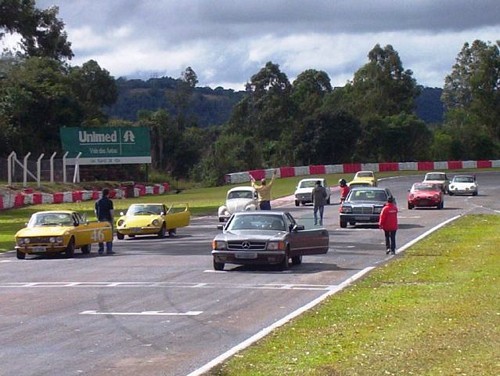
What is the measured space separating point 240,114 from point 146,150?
179 feet

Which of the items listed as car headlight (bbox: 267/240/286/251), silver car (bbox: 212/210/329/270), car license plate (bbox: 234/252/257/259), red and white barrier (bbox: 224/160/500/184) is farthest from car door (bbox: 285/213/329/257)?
red and white barrier (bbox: 224/160/500/184)

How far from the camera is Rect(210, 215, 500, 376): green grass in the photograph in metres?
11.5

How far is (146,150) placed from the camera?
260ft

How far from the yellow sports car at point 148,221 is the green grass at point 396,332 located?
16.5 m

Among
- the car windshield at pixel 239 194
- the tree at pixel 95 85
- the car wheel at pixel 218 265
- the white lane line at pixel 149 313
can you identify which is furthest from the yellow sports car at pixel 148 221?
the tree at pixel 95 85

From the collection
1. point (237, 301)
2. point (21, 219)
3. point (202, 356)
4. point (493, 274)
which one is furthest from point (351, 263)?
point (21, 219)

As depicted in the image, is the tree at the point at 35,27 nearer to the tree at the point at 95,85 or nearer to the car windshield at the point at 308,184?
the tree at the point at 95,85

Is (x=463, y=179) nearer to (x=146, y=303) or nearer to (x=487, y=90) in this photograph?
(x=146, y=303)

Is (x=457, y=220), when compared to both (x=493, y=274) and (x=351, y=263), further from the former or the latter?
(x=493, y=274)

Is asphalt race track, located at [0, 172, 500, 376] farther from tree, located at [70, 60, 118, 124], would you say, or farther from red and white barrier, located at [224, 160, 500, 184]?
tree, located at [70, 60, 118, 124]

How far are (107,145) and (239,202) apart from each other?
3405 cm

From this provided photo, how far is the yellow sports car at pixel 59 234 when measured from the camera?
29.8 m

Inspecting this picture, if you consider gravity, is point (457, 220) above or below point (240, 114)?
below

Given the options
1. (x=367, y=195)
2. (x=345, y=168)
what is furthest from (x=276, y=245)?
(x=345, y=168)
